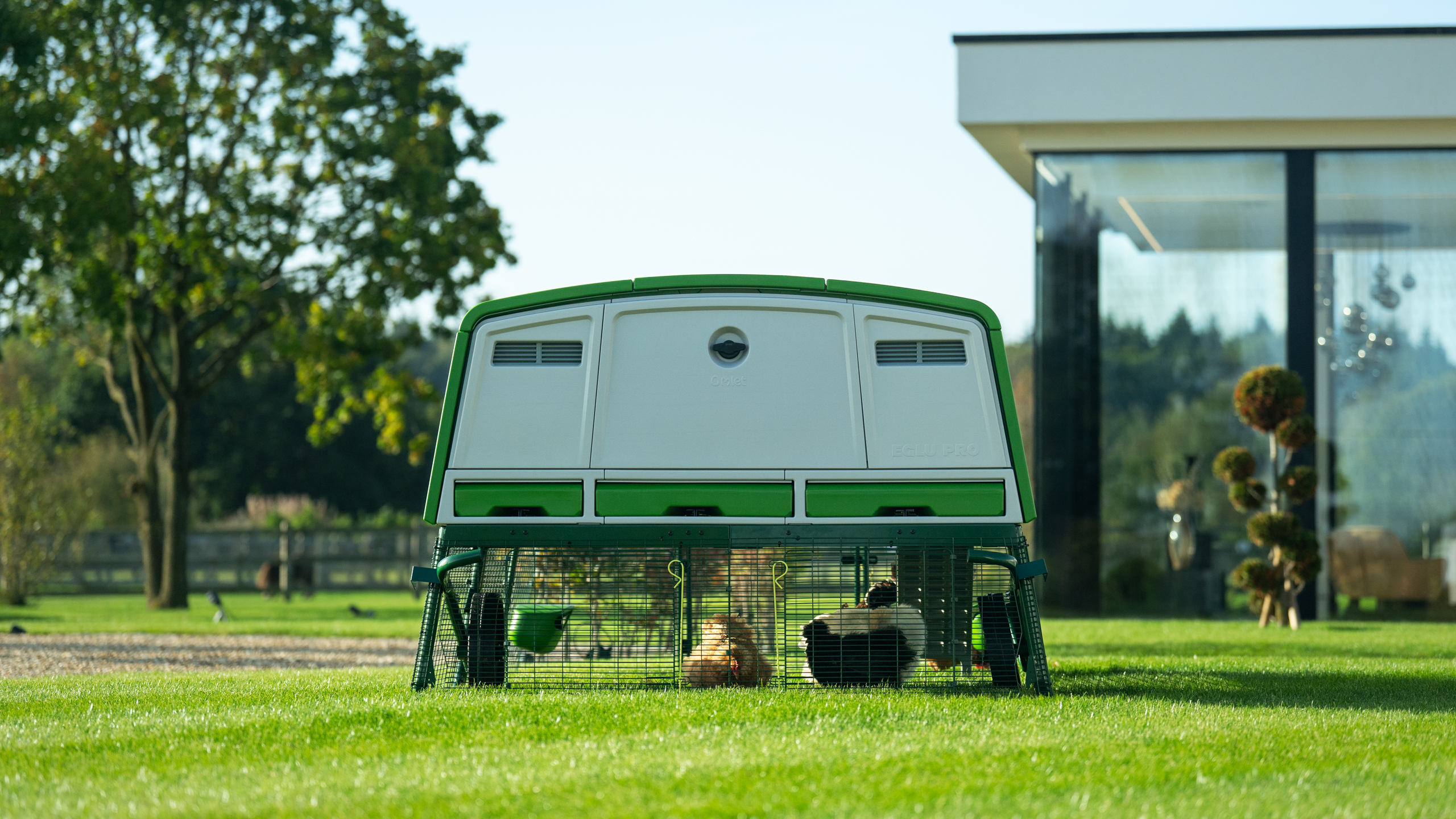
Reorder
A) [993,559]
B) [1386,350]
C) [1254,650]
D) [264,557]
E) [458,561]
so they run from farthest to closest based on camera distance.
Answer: [264,557], [1386,350], [1254,650], [458,561], [993,559]

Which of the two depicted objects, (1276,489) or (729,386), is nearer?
(729,386)

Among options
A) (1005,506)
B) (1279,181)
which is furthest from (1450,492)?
(1005,506)

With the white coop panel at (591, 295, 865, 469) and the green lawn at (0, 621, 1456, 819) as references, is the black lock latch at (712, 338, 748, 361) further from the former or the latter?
the green lawn at (0, 621, 1456, 819)

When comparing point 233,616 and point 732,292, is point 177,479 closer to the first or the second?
point 233,616

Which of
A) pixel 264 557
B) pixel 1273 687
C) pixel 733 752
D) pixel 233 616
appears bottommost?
pixel 233 616

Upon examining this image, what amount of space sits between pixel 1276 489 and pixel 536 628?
10.1 meters

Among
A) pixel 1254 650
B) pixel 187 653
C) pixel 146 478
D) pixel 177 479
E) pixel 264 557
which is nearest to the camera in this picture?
pixel 1254 650

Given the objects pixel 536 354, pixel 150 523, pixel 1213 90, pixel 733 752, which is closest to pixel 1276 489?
pixel 1213 90

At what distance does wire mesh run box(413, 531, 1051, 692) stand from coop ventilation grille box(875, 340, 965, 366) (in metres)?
0.86

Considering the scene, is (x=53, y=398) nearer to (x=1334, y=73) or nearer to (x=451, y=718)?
(x=1334, y=73)

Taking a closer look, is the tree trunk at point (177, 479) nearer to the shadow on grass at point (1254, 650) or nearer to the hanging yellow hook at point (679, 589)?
the shadow on grass at point (1254, 650)

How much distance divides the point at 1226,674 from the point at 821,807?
5028mm

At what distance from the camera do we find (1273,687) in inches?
284

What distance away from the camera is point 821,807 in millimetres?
3799
